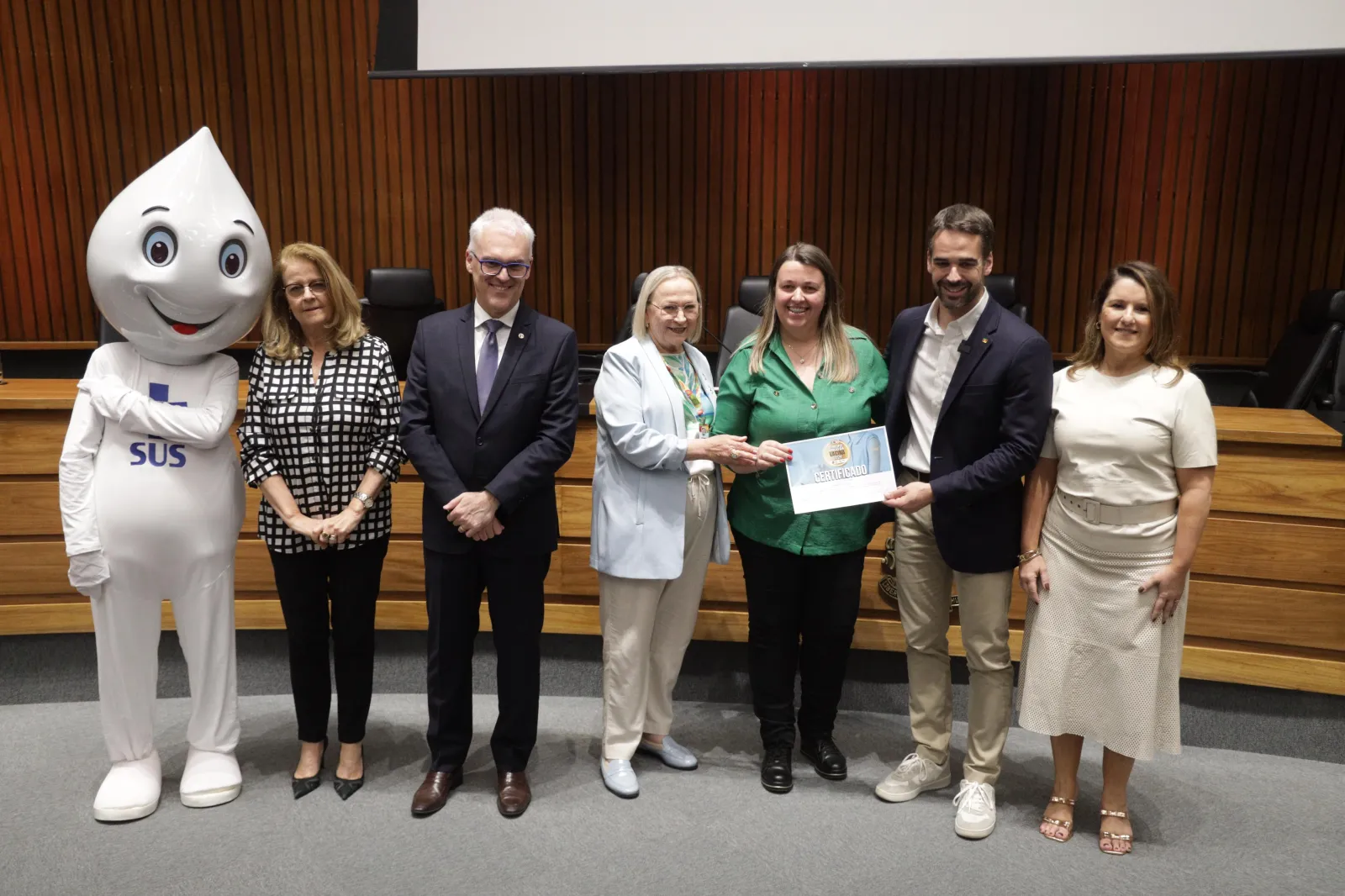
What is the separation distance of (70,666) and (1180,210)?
17.1 feet

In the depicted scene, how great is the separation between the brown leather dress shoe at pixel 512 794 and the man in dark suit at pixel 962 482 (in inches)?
34.8

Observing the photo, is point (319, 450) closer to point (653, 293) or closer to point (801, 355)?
point (653, 293)

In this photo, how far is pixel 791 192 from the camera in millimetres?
5285

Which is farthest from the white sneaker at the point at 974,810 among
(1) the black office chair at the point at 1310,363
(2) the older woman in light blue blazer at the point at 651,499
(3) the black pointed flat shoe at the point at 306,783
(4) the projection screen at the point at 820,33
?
(4) the projection screen at the point at 820,33

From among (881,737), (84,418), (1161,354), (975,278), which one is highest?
(975,278)

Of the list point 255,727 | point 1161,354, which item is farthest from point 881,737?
point 255,727

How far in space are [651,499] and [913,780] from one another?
949mm

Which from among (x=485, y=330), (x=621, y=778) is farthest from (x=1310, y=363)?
(x=485, y=330)

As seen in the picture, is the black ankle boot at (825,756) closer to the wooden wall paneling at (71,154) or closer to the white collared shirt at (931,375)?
the white collared shirt at (931,375)

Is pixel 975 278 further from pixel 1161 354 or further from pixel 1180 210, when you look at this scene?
pixel 1180 210

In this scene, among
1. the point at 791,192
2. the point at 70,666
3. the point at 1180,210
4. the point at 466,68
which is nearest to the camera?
the point at 70,666

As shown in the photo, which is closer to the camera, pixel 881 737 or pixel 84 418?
pixel 84 418

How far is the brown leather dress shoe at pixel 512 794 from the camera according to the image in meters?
2.29

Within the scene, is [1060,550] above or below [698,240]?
below
